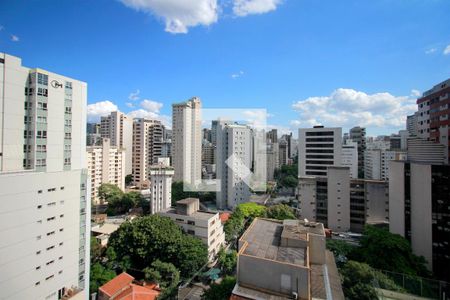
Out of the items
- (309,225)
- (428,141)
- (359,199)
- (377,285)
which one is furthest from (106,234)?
(428,141)

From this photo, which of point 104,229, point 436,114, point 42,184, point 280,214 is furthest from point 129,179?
point 436,114

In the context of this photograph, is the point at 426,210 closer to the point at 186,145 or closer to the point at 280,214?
the point at 280,214

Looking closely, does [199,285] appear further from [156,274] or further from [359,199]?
[359,199]

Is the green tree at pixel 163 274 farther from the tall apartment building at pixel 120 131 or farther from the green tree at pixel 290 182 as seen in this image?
the tall apartment building at pixel 120 131

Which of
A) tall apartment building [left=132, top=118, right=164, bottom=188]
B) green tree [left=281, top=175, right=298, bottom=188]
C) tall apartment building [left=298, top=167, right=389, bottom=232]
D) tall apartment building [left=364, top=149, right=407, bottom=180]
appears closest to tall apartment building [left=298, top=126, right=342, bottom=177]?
tall apartment building [left=298, top=167, right=389, bottom=232]

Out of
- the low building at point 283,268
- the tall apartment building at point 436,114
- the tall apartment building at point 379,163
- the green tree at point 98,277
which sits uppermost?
the tall apartment building at point 436,114

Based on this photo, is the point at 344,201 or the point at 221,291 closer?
the point at 221,291

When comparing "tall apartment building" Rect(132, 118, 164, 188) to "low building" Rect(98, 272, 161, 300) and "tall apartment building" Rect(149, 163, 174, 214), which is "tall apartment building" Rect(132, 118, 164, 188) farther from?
"low building" Rect(98, 272, 161, 300)

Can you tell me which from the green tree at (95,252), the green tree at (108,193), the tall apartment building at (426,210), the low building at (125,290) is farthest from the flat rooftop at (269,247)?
the green tree at (108,193)
